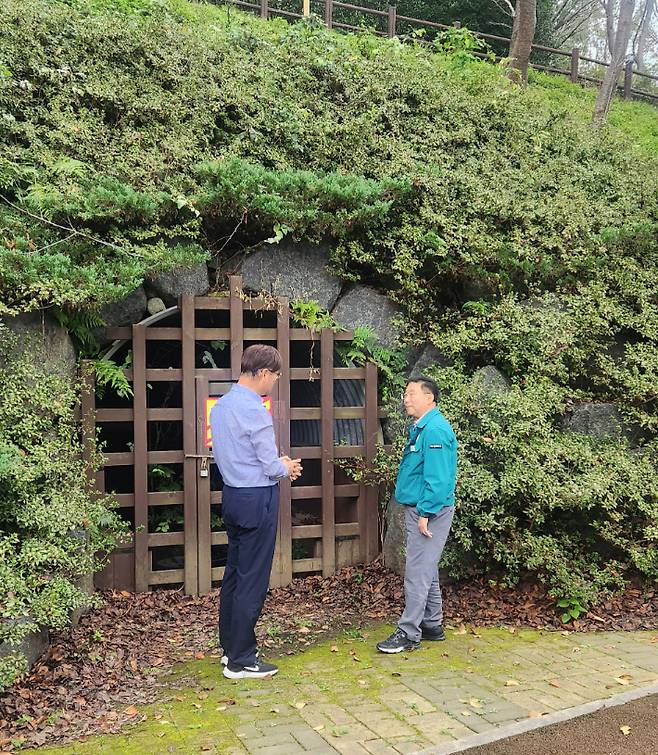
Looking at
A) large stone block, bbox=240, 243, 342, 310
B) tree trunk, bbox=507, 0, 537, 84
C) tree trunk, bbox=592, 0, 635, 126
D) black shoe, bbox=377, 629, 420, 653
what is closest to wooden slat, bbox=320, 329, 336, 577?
large stone block, bbox=240, 243, 342, 310

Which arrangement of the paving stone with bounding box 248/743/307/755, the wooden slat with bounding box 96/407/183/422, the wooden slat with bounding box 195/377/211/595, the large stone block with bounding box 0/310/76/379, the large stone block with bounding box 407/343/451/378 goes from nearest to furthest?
the paving stone with bounding box 248/743/307/755
the large stone block with bounding box 0/310/76/379
the wooden slat with bounding box 96/407/183/422
the wooden slat with bounding box 195/377/211/595
the large stone block with bounding box 407/343/451/378

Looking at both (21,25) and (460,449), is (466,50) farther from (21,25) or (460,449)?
(460,449)

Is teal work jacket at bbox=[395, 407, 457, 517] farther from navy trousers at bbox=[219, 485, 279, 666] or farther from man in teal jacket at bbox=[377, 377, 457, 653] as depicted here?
navy trousers at bbox=[219, 485, 279, 666]

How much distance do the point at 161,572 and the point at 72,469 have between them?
130 centimetres

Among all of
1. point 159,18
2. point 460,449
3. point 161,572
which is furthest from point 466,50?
point 161,572

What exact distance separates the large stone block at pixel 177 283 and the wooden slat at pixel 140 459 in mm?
381

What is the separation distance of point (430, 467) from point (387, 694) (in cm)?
135

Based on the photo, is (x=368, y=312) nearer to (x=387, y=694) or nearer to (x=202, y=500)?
(x=202, y=500)

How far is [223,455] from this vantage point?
13.4 ft

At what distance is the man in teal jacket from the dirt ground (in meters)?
1.23

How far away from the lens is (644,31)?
29.4m

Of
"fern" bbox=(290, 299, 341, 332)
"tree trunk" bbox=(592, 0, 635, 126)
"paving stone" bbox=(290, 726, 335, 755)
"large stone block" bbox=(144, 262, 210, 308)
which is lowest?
"paving stone" bbox=(290, 726, 335, 755)

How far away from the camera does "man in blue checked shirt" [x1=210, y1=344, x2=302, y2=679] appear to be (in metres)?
4.04

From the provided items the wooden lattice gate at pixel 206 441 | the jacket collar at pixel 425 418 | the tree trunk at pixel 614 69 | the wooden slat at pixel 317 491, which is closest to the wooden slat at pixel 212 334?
the wooden lattice gate at pixel 206 441
